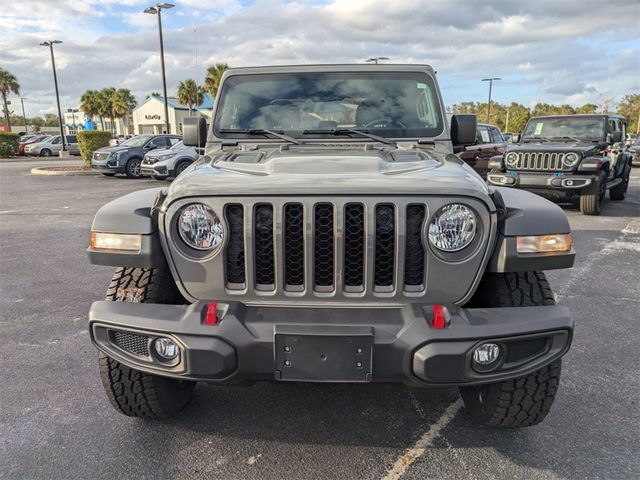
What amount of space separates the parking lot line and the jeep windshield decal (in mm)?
8698

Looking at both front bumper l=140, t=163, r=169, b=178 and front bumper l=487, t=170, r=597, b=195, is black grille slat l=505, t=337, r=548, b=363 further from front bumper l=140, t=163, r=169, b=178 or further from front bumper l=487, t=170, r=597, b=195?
front bumper l=140, t=163, r=169, b=178

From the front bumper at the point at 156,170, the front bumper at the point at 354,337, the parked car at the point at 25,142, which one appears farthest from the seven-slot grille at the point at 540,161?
the parked car at the point at 25,142

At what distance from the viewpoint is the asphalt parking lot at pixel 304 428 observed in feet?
7.73

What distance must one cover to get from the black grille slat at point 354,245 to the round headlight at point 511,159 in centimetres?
824

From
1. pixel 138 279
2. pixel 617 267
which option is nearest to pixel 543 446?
pixel 138 279

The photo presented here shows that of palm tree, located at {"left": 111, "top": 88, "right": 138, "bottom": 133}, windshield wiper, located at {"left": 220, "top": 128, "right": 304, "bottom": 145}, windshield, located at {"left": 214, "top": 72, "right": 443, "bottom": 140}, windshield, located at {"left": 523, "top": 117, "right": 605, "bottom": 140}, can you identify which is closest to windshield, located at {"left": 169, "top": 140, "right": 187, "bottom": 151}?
windshield, located at {"left": 523, "top": 117, "right": 605, "bottom": 140}

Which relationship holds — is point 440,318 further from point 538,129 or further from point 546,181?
point 538,129

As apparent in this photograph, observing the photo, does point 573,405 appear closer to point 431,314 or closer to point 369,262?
point 431,314

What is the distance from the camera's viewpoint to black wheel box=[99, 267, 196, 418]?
2369mm

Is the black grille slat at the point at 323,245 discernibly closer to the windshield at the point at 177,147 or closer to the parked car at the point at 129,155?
the windshield at the point at 177,147

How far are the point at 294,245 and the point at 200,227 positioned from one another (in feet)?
1.40

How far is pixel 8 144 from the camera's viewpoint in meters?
31.2

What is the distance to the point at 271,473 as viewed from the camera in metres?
2.31

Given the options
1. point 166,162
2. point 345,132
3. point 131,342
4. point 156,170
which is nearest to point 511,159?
point 345,132
